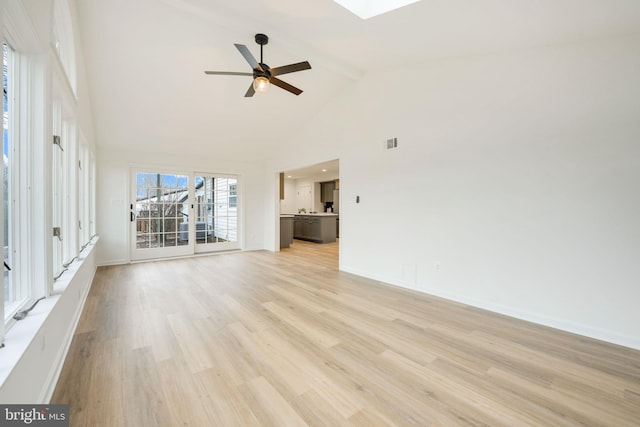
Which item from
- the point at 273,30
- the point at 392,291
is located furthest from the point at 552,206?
the point at 273,30

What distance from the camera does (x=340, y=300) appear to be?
3291mm

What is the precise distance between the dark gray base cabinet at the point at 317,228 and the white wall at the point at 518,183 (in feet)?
13.2

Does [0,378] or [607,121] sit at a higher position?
[607,121]

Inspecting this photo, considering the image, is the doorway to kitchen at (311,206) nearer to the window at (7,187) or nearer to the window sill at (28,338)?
the window sill at (28,338)

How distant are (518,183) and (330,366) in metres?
2.64

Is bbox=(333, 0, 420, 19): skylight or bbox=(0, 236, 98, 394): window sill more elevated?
bbox=(333, 0, 420, 19): skylight

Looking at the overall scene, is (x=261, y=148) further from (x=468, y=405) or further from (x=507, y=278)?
(x=468, y=405)

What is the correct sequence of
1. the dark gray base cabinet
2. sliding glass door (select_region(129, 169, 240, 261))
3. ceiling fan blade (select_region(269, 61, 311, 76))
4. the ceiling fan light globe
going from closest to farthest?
ceiling fan blade (select_region(269, 61, 311, 76)), the ceiling fan light globe, sliding glass door (select_region(129, 169, 240, 261)), the dark gray base cabinet

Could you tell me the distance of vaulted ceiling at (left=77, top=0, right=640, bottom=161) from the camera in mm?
2326

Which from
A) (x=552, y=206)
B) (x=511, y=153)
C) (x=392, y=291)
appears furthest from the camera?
(x=392, y=291)

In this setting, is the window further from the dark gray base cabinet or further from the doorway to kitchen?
the dark gray base cabinet

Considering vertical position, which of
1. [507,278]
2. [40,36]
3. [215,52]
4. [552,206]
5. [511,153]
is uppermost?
[215,52]

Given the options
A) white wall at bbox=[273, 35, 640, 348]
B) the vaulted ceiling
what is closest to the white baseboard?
white wall at bbox=[273, 35, 640, 348]

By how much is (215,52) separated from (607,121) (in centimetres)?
420
